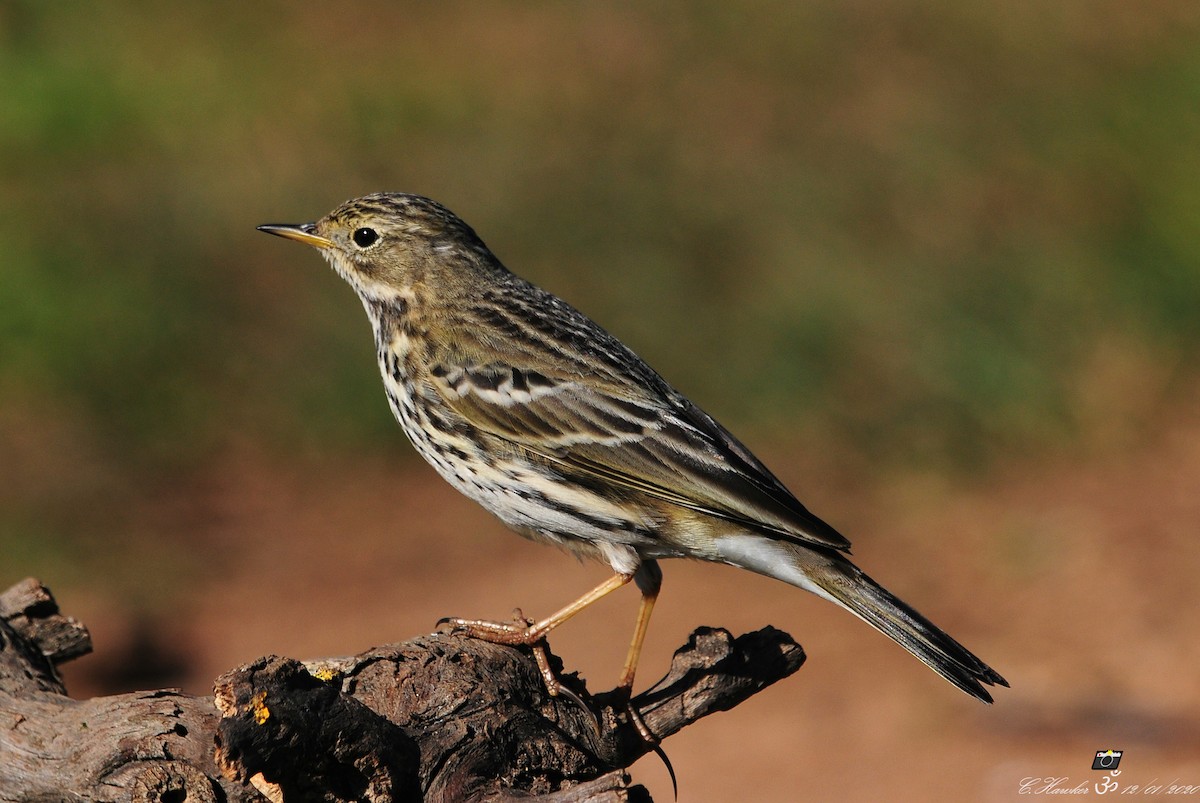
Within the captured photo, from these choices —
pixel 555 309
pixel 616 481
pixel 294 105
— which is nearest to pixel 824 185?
pixel 294 105

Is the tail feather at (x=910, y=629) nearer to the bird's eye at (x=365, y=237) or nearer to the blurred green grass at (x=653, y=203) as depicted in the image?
the bird's eye at (x=365, y=237)

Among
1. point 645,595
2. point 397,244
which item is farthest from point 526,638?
point 397,244

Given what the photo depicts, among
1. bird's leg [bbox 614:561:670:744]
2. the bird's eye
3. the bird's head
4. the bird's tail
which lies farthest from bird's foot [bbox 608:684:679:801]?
the bird's eye

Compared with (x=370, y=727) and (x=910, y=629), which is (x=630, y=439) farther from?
(x=370, y=727)

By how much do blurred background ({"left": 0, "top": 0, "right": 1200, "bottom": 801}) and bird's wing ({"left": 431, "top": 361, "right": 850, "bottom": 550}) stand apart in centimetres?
281

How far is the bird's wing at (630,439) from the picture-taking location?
19.7 feet

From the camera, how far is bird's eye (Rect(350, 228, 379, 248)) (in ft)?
23.1

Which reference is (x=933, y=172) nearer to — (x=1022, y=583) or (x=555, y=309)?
(x=1022, y=583)

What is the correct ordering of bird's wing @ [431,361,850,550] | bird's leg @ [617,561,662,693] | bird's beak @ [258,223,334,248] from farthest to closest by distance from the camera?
bird's beak @ [258,223,334,248], bird's leg @ [617,561,662,693], bird's wing @ [431,361,850,550]

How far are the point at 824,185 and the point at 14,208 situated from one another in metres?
7.55

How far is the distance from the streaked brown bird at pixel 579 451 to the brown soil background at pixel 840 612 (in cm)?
266

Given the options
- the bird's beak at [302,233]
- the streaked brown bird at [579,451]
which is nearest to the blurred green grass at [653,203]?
the bird's beak at [302,233]

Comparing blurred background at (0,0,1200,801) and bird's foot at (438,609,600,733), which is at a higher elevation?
blurred background at (0,0,1200,801)

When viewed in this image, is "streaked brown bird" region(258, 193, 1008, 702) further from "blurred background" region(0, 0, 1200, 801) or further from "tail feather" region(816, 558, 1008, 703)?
"blurred background" region(0, 0, 1200, 801)
